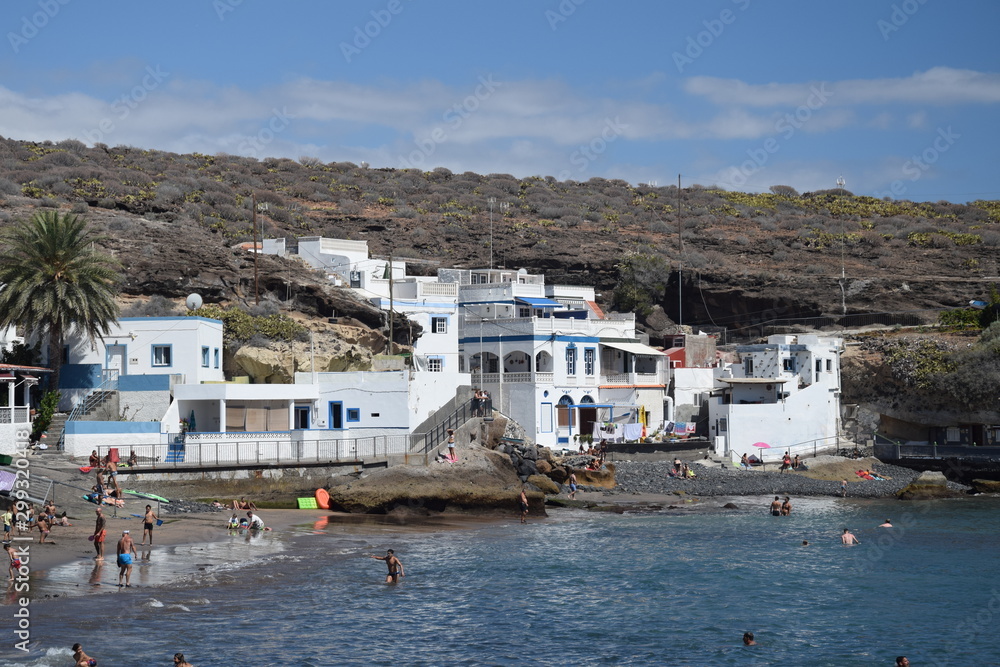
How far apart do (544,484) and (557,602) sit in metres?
19.8

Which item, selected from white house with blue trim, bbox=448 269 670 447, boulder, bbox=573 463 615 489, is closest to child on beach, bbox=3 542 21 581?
boulder, bbox=573 463 615 489

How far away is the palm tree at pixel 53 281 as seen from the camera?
42.8m

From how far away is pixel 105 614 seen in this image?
78.8 feet

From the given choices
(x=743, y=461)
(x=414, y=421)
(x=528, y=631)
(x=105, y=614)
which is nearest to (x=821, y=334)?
(x=743, y=461)

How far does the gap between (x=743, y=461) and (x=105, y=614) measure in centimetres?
4084

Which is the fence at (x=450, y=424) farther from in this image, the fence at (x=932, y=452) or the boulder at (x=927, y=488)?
the fence at (x=932, y=452)

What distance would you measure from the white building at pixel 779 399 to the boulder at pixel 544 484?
13.8 m

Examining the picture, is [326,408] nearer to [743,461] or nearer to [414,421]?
[414,421]

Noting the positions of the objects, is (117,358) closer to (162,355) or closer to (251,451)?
(162,355)

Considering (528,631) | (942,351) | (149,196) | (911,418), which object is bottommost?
(528,631)

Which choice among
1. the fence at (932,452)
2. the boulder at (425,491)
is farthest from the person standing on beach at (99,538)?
the fence at (932,452)

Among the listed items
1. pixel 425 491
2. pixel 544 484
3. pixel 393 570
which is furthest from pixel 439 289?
pixel 393 570

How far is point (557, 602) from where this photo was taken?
95.2 feet

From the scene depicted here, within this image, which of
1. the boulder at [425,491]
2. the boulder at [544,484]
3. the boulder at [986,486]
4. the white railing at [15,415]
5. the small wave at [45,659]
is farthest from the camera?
the boulder at [986,486]
